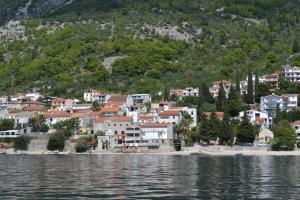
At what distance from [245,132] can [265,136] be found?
369 centimetres

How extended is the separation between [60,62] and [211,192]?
349ft

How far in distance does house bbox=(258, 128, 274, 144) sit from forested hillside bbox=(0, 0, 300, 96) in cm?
3329

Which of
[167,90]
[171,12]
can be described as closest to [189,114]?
[167,90]

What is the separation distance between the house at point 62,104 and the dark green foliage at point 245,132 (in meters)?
33.8

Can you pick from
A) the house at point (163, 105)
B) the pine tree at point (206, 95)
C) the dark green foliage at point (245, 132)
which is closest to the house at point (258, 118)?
the dark green foliage at point (245, 132)

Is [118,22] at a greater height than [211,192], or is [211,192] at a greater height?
[118,22]

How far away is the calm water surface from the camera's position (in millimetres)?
40094

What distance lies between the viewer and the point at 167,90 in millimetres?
121000

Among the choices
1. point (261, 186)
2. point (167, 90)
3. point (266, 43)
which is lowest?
point (261, 186)

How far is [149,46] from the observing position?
474ft

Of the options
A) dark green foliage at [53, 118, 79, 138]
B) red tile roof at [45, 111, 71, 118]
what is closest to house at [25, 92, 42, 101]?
red tile roof at [45, 111, 71, 118]

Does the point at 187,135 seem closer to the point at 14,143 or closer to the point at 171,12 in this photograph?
the point at 14,143

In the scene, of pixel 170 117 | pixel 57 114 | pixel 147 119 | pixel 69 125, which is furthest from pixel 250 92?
pixel 57 114

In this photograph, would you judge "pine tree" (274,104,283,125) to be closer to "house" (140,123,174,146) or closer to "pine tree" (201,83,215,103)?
"pine tree" (201,83,215,103)
